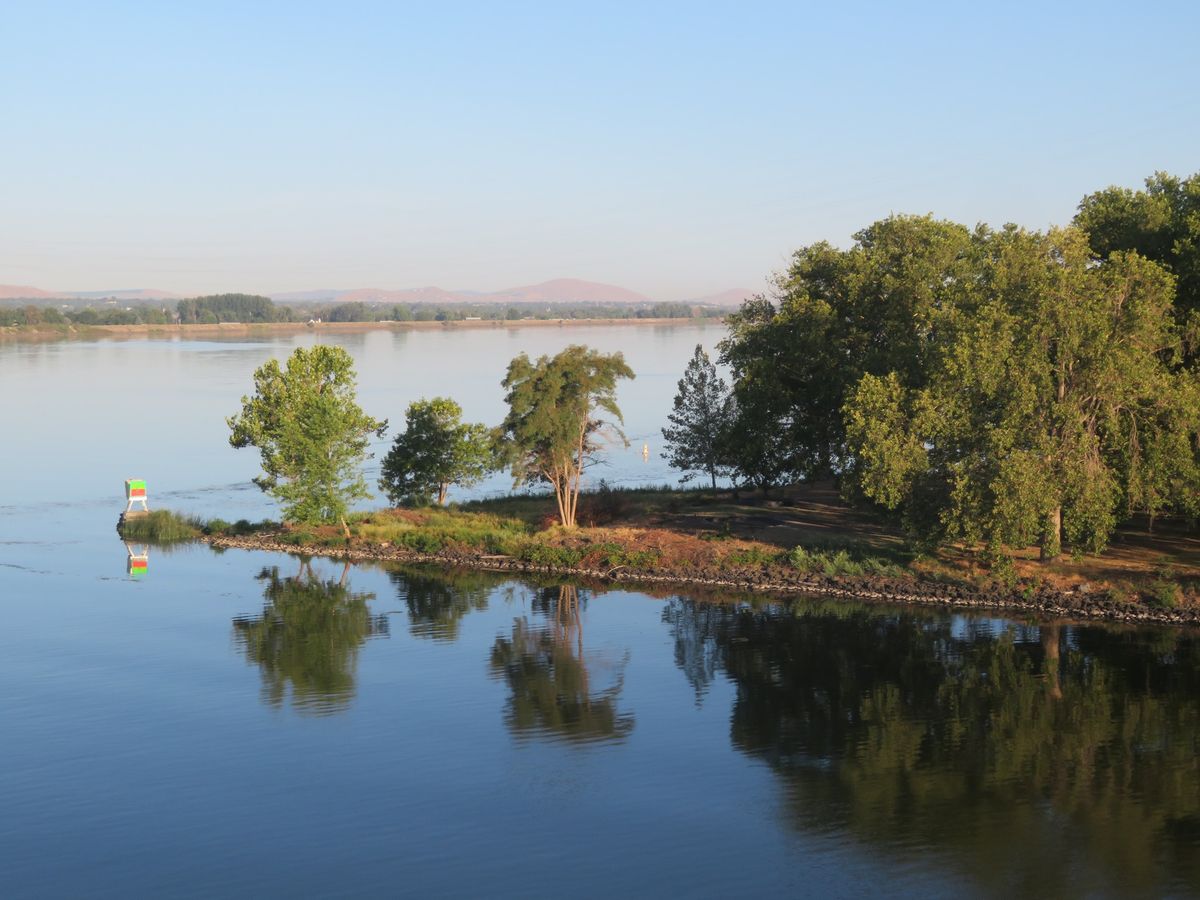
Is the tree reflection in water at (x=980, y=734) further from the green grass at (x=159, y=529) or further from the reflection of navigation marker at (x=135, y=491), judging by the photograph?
the reflection of navigation marker at (x=135, y=491)

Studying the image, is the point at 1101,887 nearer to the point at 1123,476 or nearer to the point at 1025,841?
the point at 1025,841

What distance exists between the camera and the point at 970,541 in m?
38.9

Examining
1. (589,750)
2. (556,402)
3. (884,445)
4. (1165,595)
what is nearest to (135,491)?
(556,402)

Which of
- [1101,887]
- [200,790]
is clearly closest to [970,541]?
[1101,887]

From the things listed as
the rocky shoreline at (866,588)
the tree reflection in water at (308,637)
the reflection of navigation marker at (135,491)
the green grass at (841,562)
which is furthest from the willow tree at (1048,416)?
the reflection of navigation marker at (135,491)

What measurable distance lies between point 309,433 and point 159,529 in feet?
27.5

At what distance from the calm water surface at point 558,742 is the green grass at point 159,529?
17.2 ft

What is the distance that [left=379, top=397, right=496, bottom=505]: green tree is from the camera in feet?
180

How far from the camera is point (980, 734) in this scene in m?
28.1

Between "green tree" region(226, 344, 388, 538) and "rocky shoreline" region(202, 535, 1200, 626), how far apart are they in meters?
2.34

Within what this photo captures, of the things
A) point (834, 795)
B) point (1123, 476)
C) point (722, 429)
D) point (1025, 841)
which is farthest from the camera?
point (722, 429)

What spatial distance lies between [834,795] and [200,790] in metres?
12.5

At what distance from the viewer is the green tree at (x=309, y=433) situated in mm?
50469

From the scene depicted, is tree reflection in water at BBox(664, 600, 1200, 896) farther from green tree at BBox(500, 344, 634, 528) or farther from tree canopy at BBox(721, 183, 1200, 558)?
green tree at BBox(500, 344, 634, 528)
